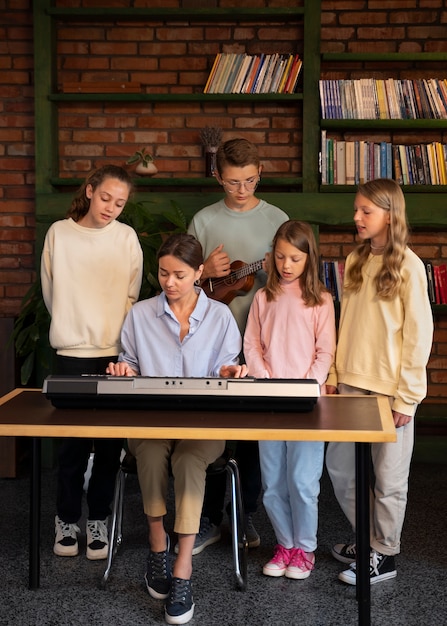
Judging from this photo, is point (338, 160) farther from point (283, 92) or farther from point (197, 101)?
point (197, 101)

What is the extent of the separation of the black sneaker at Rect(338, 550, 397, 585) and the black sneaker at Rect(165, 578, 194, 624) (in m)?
0.55

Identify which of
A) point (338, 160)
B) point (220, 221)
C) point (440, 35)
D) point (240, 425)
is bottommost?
point (240, 425)

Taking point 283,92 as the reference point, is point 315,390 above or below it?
below

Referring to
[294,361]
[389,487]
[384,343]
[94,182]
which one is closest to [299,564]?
[389,487]

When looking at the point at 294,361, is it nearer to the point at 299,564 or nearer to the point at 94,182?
the point at 299,564

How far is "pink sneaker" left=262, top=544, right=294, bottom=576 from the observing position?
9.09ft

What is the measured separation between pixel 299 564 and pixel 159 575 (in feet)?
1.57

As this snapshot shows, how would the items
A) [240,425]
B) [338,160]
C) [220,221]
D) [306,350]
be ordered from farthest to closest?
[338,160] → [220,221] → [306,350] → [240,425]

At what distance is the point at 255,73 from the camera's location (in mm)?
4254

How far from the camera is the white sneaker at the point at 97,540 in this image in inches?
116

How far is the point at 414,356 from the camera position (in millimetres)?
2635

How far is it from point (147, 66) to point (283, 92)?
2.52ft

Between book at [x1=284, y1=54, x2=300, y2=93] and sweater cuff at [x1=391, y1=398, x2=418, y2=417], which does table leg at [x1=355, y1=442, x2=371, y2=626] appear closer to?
sweater cuff at [x1=391, y1=398, x2=418, y2=417]

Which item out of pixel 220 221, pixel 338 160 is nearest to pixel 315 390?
pixel 220 221
